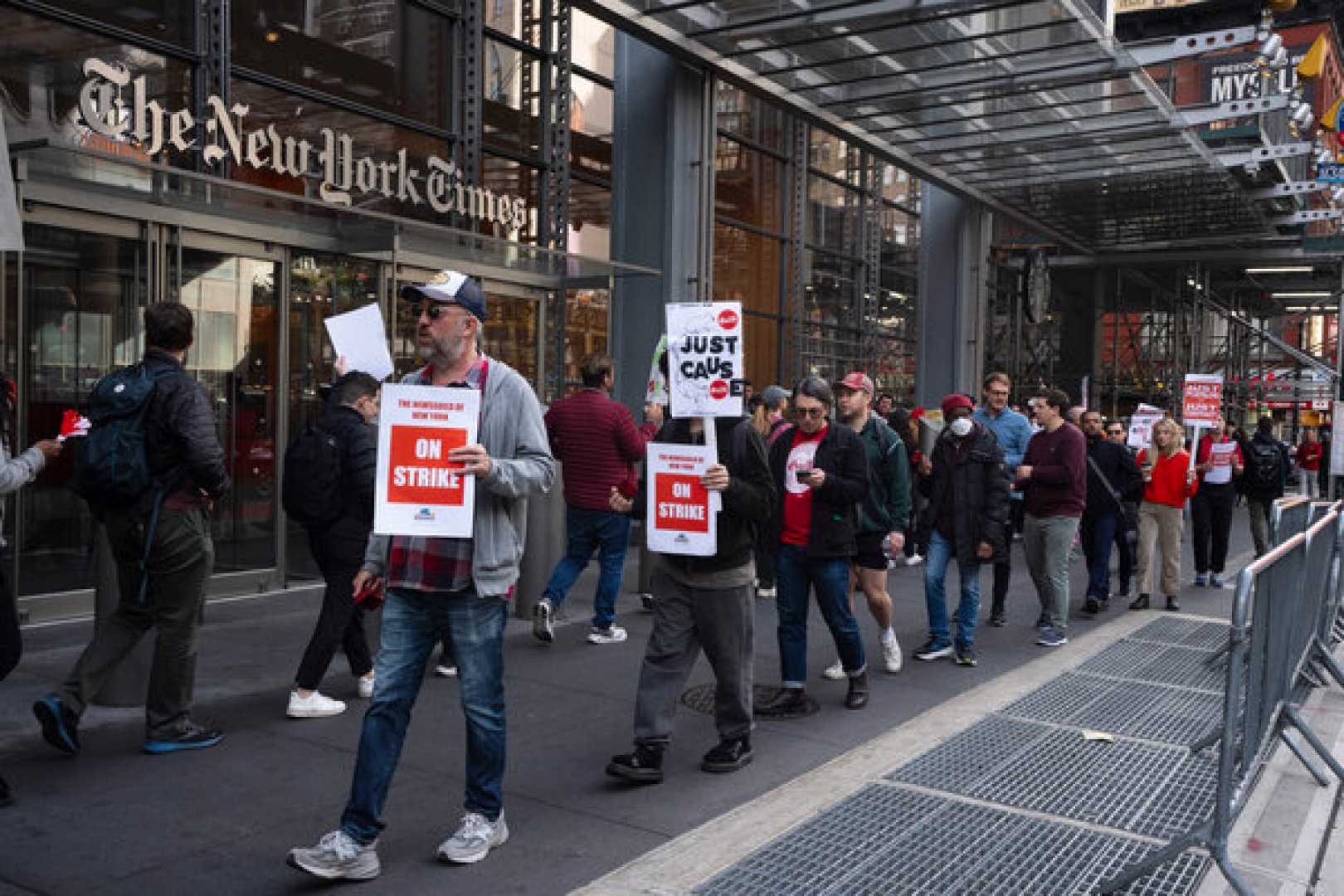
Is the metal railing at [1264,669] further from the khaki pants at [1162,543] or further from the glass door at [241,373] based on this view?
the glass door at [241,373]

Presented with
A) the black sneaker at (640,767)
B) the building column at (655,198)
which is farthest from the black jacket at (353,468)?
the building column at (655,198)

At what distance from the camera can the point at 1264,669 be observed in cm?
461

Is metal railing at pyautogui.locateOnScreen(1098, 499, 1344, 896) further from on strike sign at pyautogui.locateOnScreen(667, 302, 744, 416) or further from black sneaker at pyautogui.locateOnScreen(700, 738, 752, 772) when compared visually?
on strike sign at pyautogui.locateOnScreen(667, 302, 744, 416)

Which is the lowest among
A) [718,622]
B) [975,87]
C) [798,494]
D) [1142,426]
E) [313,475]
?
[718,622]

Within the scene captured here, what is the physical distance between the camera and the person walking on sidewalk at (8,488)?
4555 millimetres

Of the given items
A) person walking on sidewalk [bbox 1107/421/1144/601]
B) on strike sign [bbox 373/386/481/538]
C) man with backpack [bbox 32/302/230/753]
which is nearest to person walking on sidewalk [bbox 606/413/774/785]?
on strike sign [bbox 373/386/481/538]

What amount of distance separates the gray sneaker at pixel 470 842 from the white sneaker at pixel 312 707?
206 cm

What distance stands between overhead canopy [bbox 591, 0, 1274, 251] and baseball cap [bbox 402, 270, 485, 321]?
8509mm

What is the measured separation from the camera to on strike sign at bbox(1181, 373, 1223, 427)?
495 inches

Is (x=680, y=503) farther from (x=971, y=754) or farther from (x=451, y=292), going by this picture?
(x=971, y=754)

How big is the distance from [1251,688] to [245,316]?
831 cm

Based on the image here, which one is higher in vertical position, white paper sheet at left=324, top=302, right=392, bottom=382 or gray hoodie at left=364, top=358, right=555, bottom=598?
white paper sheet at left=324, top=302, right=392, bottom=382

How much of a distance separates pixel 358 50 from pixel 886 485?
6905 mm

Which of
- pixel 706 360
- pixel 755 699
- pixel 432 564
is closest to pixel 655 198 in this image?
pixel 755 699
